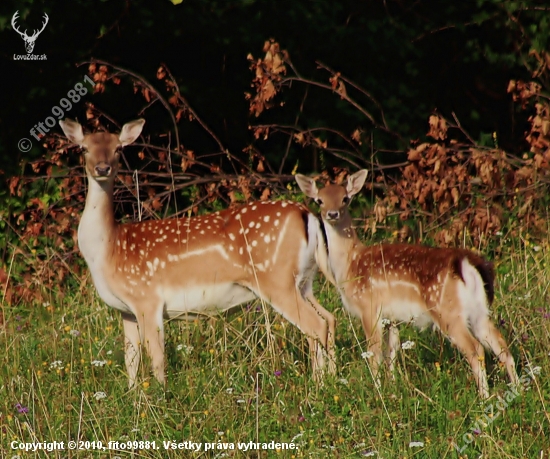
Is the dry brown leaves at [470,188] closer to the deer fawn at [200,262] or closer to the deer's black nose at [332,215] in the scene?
the deer's black nose at [332,215]

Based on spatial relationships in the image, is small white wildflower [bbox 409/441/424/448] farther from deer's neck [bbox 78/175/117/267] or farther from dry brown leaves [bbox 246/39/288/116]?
dry brown leaves [bbox 246/39/288/116]

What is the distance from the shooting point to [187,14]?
9820 millimetres

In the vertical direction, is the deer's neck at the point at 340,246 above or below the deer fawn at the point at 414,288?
above

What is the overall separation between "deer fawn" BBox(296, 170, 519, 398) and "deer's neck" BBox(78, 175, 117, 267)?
1.33m

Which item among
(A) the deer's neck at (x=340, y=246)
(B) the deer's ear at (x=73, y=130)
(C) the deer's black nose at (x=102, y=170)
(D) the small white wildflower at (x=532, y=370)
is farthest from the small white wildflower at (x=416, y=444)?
(B) the deer's ear at (x=73, y=130)

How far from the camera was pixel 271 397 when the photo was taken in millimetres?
5480

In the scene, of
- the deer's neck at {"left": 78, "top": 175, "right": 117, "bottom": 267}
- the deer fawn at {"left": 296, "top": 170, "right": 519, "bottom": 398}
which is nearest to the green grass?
the deer fawn at {"left": 296, "top": 170, "right": 519, "bottom": 398}

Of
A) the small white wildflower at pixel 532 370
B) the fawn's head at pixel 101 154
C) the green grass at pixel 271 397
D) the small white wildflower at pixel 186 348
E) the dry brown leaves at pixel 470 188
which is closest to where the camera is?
the green grass at pixel 271 397

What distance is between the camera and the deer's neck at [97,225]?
6473mm

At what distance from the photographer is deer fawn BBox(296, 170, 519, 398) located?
5.91 metres

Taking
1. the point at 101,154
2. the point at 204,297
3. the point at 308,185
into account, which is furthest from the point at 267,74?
the point at 204,297

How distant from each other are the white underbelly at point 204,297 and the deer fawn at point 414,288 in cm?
62

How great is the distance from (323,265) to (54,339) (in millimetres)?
1702

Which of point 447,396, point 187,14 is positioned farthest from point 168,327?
point 187,14
